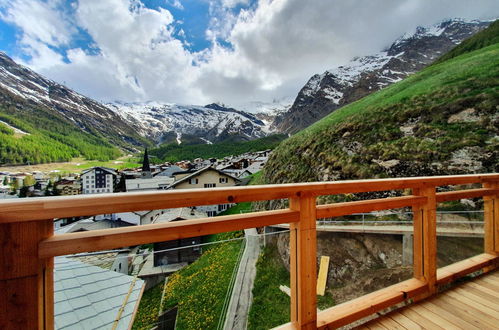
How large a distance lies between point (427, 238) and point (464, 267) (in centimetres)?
82

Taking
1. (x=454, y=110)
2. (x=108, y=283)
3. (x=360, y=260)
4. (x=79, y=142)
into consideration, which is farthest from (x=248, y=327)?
(x=79, y=142)

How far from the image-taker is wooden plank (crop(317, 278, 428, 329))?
176cm

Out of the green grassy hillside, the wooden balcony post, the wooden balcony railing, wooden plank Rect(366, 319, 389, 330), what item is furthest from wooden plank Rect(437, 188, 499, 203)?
the green grassy hillside

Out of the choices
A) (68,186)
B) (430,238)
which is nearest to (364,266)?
(430,238)

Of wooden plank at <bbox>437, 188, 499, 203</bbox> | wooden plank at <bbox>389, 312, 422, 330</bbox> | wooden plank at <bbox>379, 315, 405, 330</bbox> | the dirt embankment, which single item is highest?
wooden plank at <bbox>437, 188, 499, 203</bbox>

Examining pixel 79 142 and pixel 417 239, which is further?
pixel 79 142

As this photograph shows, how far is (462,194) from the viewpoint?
2.52 meters

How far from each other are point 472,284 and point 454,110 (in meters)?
10.2

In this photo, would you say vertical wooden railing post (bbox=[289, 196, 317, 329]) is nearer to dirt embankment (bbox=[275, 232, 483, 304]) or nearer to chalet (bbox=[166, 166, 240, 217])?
dirt embankment (bbox=[275, 232, 483, 304])

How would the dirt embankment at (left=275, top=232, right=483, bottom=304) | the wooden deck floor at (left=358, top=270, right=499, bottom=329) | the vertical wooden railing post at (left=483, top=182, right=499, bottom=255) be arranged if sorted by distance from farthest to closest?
the vertical wooden railing post at (left=483, top=182, right=499, bottom=255) < the dirt embankment at (left=275, top=232, right=483, bottom=304) < the wooden deck floor at (left=358, top=270, right=499, bottom=329)

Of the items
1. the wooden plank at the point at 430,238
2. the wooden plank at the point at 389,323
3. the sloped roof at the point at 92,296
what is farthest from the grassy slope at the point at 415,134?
the sloped roof at the point at 92,296

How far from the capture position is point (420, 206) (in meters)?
2.27

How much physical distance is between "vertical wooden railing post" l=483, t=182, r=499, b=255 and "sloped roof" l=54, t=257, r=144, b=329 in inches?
164

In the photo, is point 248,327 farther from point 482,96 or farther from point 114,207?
point 482,96
